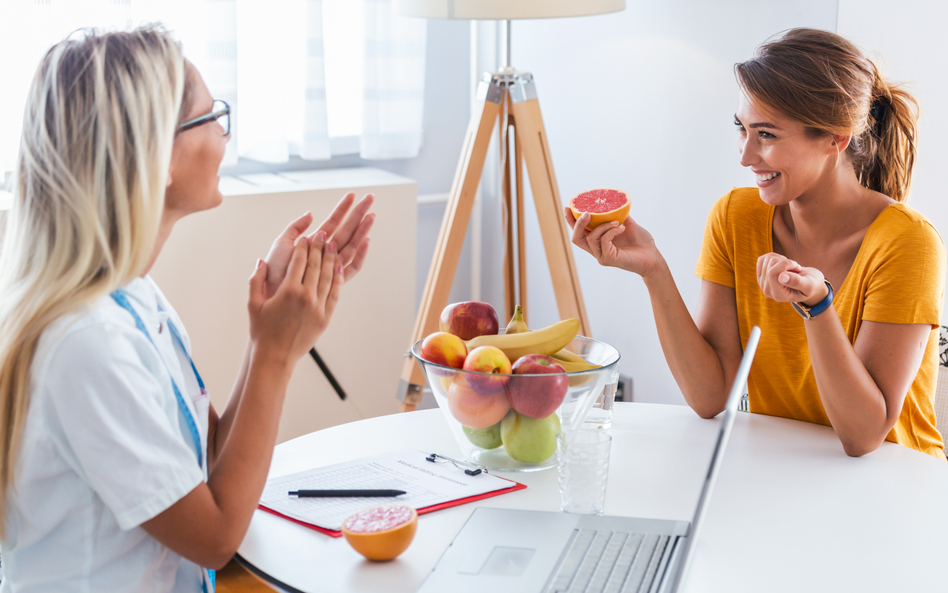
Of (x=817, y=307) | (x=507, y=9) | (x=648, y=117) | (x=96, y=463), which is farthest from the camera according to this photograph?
(x=648, y=117)

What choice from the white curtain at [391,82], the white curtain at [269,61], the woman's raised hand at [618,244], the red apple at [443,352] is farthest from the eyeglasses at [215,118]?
the white curtain at [391,82]

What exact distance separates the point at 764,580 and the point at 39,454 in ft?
2.45

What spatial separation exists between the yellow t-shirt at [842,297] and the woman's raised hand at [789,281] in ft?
0.61

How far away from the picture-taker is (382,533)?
2.99ft

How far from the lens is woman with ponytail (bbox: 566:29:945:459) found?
51.9 inches

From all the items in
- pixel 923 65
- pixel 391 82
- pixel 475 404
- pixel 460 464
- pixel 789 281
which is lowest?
pixel 460 464

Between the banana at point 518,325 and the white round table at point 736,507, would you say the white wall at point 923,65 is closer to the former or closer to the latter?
the white round table at point 736,507

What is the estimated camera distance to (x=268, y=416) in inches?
38.0

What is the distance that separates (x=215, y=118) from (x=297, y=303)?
0.24 m

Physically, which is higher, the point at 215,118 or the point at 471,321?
the point at 215,118

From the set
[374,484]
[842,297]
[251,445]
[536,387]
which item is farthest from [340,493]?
[842,297]

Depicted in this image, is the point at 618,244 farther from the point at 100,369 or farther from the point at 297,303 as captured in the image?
the point at 100,369

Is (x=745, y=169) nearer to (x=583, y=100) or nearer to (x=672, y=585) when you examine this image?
(x=583, y=100)

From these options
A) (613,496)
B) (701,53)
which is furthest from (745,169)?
(613,496)
